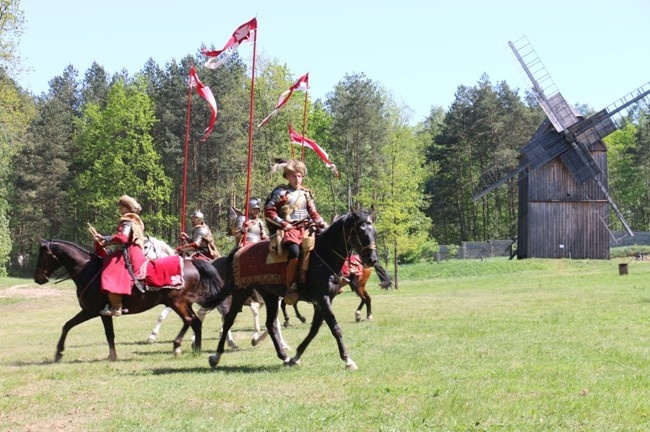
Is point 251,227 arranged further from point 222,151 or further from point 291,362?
point 222,151

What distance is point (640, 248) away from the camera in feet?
216

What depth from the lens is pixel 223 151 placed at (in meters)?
68.4

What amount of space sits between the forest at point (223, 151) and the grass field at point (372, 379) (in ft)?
130

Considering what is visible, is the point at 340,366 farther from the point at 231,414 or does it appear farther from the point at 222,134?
the point at 222,134

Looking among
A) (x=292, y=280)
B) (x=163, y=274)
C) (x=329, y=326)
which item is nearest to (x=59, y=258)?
(x=163, y=274)

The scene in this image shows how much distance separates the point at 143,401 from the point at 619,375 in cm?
599

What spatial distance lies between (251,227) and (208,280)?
102 inches

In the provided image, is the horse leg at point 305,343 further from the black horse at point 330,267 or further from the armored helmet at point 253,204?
the armored helmet at point 253,204

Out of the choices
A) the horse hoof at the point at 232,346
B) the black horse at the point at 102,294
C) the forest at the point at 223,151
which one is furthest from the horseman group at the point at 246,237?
the forest at the point at 223,151

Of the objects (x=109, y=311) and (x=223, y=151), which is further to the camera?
(x=223, y=151)

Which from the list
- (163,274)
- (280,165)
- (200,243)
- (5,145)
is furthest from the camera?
(5,145)

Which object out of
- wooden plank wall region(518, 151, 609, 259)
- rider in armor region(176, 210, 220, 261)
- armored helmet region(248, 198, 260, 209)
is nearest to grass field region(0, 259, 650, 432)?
rider in armor region(176, 210, 220, 261)

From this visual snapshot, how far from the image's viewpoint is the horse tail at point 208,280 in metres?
15.6

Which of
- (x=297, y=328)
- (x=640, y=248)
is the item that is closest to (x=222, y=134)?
(x=640, y=248)
